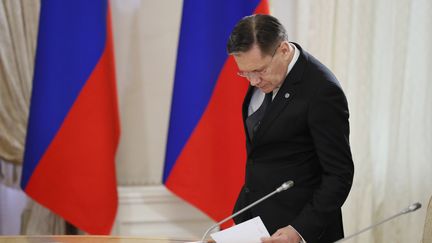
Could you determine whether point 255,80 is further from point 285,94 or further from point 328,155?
point 328,155

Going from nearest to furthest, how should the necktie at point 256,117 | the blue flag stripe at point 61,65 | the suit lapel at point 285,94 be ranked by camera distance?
the suit lapel at point 285,94, the necktie at point 256,117, the blue flag stripe at point 61,65

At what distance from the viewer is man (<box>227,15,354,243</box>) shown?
150cm

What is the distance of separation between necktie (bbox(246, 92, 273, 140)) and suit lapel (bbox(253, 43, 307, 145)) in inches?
1.7

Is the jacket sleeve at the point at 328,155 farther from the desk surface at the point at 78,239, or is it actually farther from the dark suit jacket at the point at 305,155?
the desk surface at the point at 78,239

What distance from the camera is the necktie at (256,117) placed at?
168 centimetres

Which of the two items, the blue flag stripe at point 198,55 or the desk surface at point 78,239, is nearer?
the desk surface at point 78,239

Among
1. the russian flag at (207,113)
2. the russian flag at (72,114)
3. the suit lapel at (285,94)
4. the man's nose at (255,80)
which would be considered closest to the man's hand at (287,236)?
the suit lapel at (285,94)

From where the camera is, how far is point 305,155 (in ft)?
5.27

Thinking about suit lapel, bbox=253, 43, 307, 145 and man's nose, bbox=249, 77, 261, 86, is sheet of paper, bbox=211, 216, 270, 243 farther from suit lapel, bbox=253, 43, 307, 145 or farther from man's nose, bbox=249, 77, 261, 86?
man's nose, bbox=249, 77, 261, 86

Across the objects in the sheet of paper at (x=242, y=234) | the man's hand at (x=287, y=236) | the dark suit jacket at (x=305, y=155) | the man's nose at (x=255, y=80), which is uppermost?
the man's nose at (x=255, y=80)

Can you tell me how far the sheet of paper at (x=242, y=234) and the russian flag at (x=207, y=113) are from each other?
1244 mm

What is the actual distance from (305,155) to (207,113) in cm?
117

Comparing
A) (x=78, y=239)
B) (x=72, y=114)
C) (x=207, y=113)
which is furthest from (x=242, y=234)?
(x=72, y=114)

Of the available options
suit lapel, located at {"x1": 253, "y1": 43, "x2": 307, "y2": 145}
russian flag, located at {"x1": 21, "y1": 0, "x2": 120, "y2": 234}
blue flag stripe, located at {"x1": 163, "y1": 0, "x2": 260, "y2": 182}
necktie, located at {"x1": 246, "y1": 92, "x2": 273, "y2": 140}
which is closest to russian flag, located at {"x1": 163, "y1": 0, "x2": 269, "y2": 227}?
blue flag stripe, located at {"x1": 163, "y1": 0, "x2": 260, "y2": 182}
